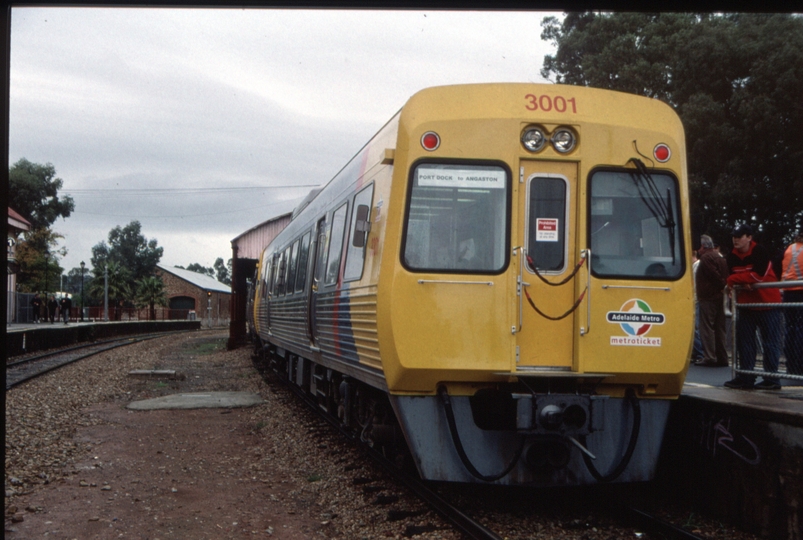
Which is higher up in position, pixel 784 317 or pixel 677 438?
pixel 784 317

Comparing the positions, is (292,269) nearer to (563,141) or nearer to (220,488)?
(220,488)

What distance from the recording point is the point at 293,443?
30.9 ft

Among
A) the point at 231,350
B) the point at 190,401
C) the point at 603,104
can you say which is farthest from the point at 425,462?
the point at 231,350

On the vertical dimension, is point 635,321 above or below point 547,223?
below

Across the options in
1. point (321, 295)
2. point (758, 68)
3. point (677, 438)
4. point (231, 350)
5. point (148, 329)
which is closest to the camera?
point (677, 438)

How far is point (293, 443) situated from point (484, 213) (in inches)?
181

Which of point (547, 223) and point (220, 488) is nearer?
point (547, 223)

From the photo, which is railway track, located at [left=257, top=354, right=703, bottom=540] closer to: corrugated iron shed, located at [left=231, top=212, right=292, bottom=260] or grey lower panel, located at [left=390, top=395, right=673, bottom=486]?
grey lower panel, located at [left=390, top=395, right=673, bottom=486]

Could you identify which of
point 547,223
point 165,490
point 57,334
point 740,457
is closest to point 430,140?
point 547,223

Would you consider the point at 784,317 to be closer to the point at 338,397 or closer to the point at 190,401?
the point at 338,397

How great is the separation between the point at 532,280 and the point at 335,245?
3276 millimetres

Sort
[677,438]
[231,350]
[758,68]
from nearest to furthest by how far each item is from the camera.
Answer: [677,438] → [758,68] → [231,350]

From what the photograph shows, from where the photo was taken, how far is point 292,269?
12.5 meters

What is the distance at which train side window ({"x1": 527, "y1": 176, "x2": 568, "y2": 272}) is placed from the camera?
5.96 meters
